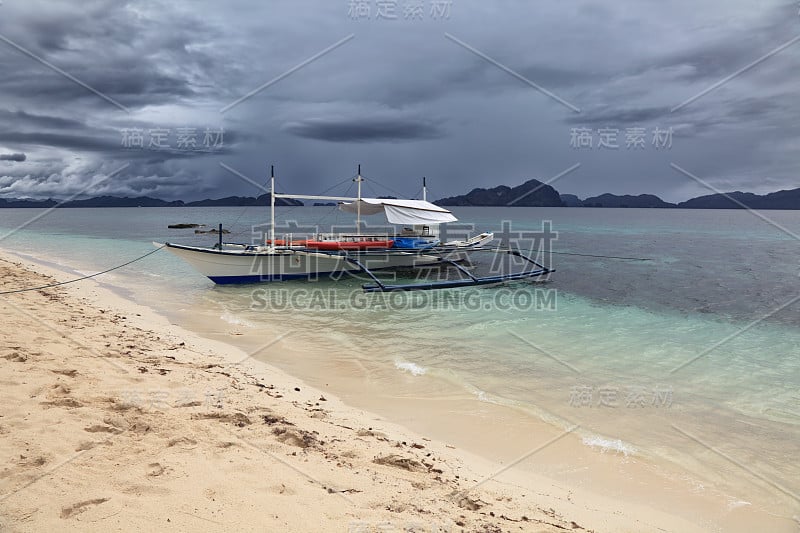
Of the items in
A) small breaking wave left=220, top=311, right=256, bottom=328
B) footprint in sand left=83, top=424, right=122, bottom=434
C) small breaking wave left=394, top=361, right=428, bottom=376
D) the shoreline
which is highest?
footprint in sand left=83, top=424, right=122, bottom=434

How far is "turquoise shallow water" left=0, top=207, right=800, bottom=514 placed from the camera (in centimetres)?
674

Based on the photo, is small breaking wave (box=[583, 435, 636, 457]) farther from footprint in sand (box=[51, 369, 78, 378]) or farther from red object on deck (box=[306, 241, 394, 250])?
red object on deck (box=[306, 241, 394, 250])

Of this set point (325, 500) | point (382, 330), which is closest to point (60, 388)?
point (325, 500)

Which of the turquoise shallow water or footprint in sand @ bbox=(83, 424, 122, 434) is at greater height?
footprint in sand @ bbox=(83, 424, 122, 434)

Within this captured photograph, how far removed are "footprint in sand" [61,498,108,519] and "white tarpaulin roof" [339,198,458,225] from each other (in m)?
18.1

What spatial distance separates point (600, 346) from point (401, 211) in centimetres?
1261

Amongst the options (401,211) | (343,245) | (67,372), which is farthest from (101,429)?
(401,211)

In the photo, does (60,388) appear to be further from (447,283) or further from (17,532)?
(447,283)

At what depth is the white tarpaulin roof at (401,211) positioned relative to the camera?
21.8 metres

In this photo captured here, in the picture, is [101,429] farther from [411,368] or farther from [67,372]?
[411,368]

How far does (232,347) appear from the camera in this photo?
10.1 m

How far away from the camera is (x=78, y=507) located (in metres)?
3.12

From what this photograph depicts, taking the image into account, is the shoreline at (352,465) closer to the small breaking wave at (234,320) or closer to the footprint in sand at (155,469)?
the footprint in sand at (155,469)

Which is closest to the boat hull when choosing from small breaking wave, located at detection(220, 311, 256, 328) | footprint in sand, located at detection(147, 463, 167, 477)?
small breaking wave, located at detection(220, 311, 256, 328)
